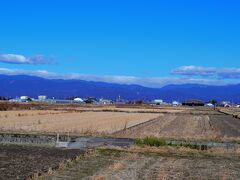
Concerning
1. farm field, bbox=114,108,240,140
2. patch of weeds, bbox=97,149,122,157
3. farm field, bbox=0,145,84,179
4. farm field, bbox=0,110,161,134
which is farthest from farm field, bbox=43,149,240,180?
farm field, bbox=0,110,161,134

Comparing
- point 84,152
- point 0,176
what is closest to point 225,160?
point 84,152

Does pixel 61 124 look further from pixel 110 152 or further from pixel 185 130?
pixel 110 152

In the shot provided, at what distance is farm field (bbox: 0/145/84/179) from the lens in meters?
15.1

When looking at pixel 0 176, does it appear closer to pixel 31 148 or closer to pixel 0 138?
pixel 31 148

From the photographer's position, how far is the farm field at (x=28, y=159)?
49.4 ft

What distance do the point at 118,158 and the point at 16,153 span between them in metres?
4.27

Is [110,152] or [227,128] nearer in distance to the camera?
[110,152]

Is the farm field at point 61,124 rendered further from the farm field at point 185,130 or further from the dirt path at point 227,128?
the dirt path at point 227,128

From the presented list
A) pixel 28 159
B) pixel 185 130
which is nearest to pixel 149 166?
pixel 28 159

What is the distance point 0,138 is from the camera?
2920 cm

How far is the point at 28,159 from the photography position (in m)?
18.9

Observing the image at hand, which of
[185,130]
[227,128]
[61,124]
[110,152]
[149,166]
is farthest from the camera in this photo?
[227,128]

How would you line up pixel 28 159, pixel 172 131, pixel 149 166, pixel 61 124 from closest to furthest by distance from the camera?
pixel 149 166
pixel 28 159
pixel 172 131
pixel 61 124

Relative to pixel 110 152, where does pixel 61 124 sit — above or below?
above
